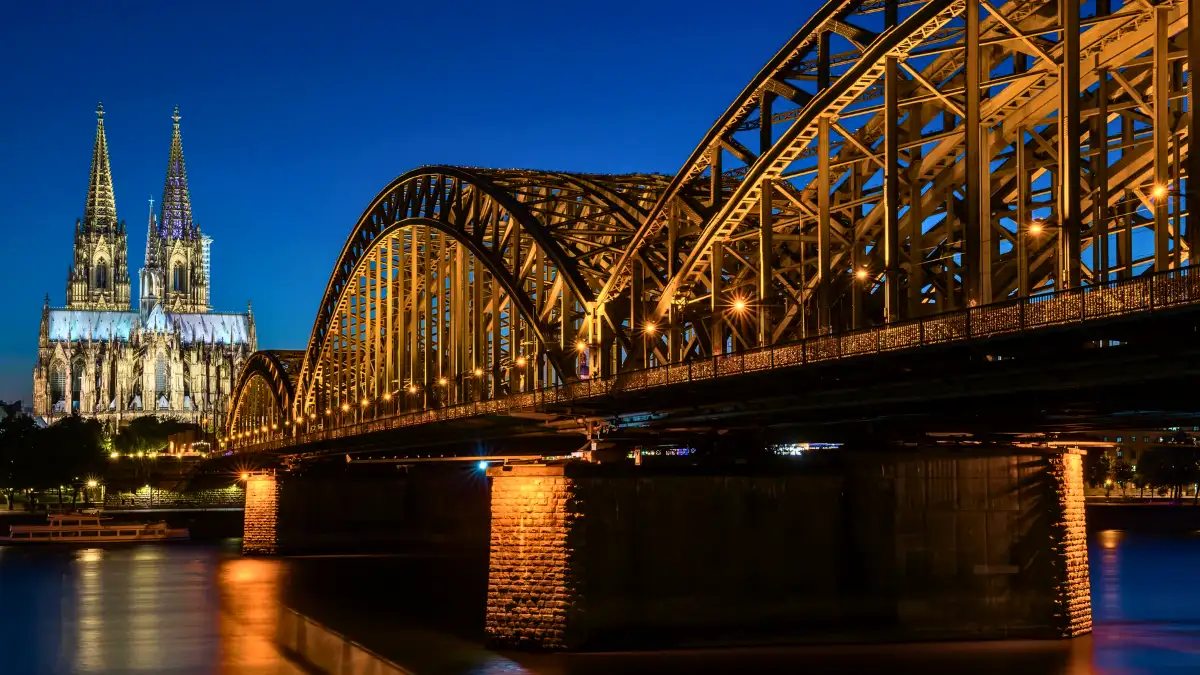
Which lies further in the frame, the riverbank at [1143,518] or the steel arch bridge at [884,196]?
the riverbank at [1143,518]

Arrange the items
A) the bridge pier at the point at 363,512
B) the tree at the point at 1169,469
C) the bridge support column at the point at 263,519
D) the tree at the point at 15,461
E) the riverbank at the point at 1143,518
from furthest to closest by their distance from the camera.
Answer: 1. the tree at the point at 15,461
2. the tree at the point at 1169,469
3. the riverbank at the point at 1143,518
4. the bridge pier at the point at 363,512
5. the bridge support column at the point at 263,519

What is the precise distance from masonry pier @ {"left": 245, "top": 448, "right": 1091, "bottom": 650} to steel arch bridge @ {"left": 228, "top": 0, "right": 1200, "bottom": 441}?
509 centimetres

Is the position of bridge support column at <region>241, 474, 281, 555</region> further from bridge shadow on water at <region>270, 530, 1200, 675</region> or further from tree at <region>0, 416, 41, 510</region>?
tree at <region>0, 416, 41, 510</region>

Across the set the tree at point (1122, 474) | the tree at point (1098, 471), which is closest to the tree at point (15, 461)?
the tree at point (1098, 471)

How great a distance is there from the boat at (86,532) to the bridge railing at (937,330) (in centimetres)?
8622

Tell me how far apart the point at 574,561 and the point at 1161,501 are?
130137 millimetres

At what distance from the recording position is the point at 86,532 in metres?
141

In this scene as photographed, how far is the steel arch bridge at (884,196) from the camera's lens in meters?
39.4

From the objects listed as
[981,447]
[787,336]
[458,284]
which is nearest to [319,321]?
[458,284]

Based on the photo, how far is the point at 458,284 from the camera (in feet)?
297

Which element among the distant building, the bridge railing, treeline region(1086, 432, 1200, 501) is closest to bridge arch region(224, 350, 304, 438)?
treeline region(1086, 432, 1200, 501)

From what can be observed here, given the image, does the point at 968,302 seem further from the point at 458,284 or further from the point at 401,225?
the point at 401,225

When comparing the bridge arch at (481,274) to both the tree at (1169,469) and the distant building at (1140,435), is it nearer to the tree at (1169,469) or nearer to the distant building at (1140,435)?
the distant building at (1140,435)

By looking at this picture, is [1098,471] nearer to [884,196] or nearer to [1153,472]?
[1153,472]
